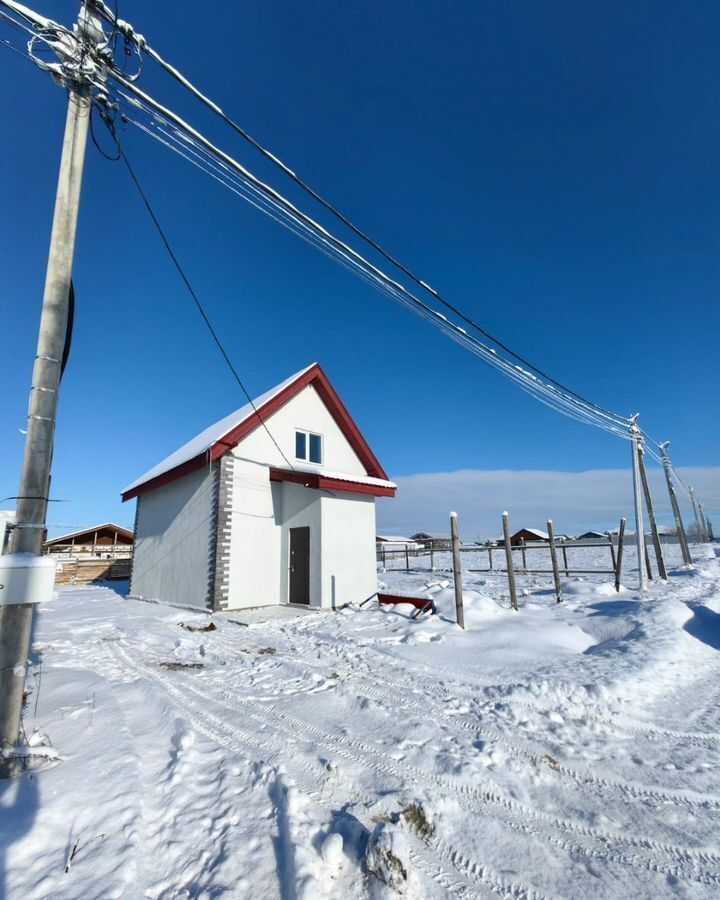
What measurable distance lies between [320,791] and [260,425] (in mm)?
10933

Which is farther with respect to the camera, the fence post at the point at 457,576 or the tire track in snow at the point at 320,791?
the fence post at the point at 457,576

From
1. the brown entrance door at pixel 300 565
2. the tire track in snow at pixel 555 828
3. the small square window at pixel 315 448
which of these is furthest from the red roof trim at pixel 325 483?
the tire track in snow at pixel 555 828

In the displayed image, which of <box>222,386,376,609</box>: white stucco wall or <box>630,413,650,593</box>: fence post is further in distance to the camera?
<box>630,413,650,593</box>: fence post

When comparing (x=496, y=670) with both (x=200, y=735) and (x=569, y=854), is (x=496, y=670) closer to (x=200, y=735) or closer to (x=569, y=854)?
(x=569, y=854)

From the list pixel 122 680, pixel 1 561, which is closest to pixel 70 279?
pixel 1 561

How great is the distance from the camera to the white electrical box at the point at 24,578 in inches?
127

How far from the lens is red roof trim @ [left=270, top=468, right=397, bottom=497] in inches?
469

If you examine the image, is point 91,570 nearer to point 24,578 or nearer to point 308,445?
point 308,445

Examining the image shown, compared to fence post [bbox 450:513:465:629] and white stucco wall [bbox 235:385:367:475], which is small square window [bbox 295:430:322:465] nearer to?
white stucco wall [bbox 235:385:367:475]

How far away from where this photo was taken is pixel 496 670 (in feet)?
18.9

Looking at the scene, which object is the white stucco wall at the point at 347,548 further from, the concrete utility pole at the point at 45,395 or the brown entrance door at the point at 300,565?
the concrete utility pole at the point at 45,395

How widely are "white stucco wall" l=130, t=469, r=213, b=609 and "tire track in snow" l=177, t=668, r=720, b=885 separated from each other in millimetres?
9105

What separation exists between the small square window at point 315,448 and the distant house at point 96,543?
20.4 m

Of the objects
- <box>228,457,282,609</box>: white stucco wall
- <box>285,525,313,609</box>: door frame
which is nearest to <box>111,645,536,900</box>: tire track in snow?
<box>228,457,282,609</box>: white stucco wall
